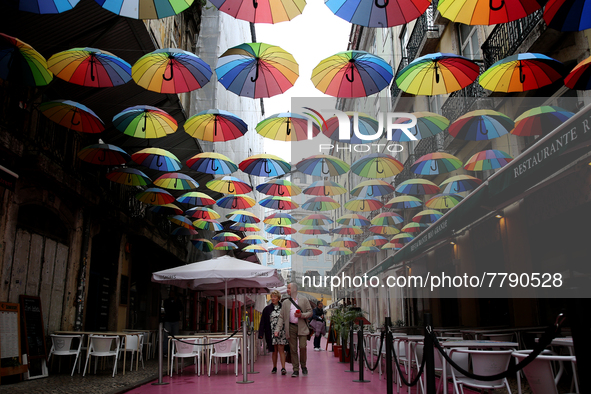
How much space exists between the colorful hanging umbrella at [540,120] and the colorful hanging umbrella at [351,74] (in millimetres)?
3424

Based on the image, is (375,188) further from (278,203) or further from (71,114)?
(71,114)

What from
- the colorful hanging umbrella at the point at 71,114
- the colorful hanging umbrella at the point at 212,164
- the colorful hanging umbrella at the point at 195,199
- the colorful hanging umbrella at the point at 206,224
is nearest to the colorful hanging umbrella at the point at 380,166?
the colorful hanging umbrella at the point at 212,164

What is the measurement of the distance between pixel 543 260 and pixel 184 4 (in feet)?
31.1

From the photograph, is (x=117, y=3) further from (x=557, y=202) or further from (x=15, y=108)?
(x=557, y=202)

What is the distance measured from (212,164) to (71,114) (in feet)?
12.8

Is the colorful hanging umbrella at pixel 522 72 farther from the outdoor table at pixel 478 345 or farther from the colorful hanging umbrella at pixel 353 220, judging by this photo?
the colorful hanging umbrella at pixel 353 220

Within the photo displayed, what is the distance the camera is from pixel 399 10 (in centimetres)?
642

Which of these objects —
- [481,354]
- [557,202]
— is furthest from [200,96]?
[481,354]

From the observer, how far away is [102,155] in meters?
10.9

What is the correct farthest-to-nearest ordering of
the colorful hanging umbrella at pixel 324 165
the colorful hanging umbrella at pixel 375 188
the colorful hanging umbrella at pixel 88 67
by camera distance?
the colorful hanging umbrella at pixel 375 188
the colorful hanging umbrella at pixel 324 165
the colorful hanging umbrella at pixel 88 67

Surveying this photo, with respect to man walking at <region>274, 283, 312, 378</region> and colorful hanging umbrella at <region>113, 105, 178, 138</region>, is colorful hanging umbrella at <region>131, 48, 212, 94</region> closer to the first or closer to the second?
colorful hanging umbrella at <region>113, 105, 178, 138</region>

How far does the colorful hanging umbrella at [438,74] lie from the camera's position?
834cm

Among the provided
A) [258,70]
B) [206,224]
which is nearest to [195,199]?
[206,224]

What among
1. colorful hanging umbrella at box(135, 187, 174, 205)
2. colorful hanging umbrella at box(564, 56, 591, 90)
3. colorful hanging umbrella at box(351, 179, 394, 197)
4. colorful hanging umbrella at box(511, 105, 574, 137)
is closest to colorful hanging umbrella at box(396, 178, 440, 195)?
colorful hanging umbrella at box(351, 179, 394, 197)
